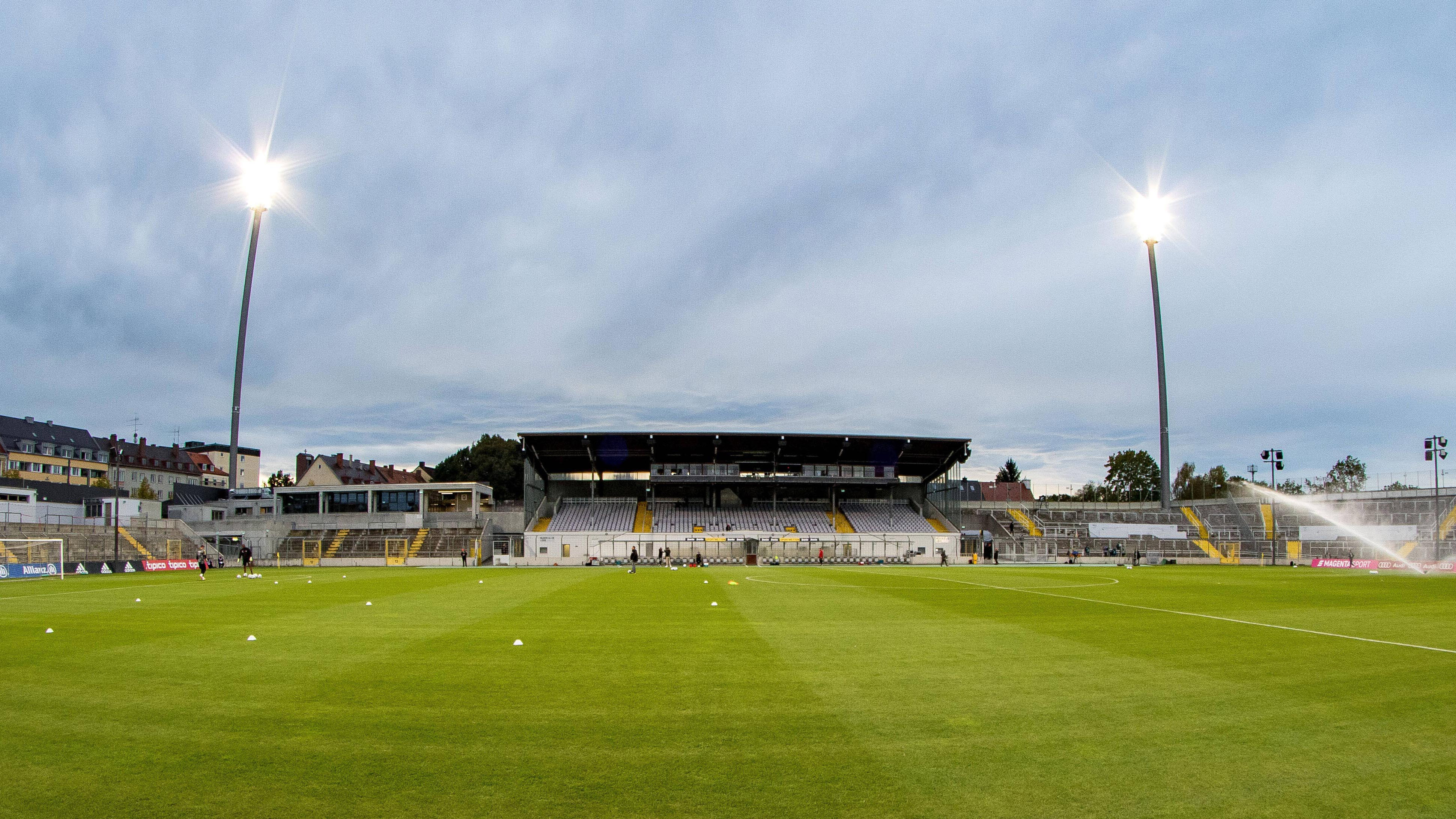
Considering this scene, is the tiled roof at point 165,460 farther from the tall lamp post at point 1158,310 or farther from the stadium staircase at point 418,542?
the tall lamp post at point 1158,310

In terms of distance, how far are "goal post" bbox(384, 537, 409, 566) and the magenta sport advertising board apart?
211 ft

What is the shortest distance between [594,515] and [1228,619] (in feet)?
189

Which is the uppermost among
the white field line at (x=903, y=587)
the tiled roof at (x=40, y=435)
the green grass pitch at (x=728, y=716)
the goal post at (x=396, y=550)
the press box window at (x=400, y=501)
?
the tiled roof at (x=40, y=435)

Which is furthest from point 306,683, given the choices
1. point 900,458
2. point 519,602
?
point 900,458

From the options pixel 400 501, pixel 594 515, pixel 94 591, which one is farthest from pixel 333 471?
pixel 94 591

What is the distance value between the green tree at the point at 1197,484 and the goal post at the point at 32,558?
426ft

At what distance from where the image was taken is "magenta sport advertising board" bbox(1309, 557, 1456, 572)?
44.5m

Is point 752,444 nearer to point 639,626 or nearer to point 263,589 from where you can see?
point 263,589

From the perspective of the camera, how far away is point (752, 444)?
71312mm

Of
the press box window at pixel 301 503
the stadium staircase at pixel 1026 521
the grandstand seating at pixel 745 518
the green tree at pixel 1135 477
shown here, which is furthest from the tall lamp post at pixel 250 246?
the green tree at pixel 1135 477

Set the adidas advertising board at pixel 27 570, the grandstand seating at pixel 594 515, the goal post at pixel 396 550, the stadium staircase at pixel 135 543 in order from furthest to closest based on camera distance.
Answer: the grandstand seating at pixel 594 515 < the goal post at pixel 396 550 < the stadium staircase at pixel 135 543 < the adidas advertising board at pixel 27 570

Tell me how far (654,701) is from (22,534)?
55.8 meters

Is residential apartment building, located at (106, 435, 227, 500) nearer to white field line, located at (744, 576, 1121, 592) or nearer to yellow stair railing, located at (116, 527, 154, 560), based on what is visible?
yellow stair railing, located at (116, 527, 154, 560)

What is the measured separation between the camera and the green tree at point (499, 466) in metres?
109
